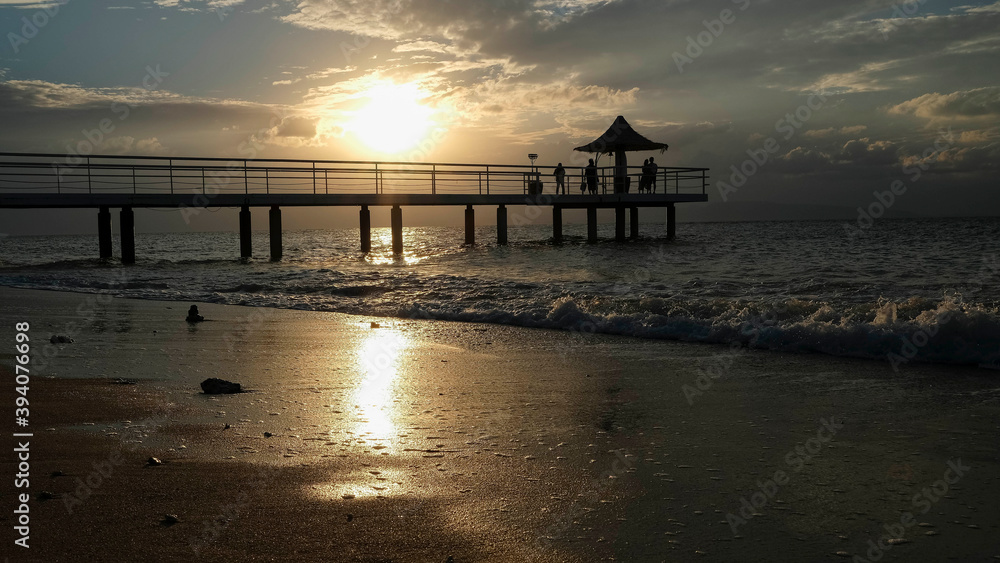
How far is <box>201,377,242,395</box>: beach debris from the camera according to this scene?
468 centimetres

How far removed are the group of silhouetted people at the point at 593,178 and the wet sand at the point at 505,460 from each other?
72.7 ft

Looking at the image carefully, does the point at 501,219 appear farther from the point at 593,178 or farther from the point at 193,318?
the point at 193,318

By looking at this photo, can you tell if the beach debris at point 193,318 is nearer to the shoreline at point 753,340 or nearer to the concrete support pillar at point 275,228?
the shoreline at point 753,340

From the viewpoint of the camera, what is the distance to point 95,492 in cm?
283

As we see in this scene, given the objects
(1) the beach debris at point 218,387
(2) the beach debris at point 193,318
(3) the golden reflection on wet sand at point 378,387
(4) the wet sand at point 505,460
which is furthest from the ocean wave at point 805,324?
(1) the beach debris at point 218,387

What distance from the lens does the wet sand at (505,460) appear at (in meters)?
2.49

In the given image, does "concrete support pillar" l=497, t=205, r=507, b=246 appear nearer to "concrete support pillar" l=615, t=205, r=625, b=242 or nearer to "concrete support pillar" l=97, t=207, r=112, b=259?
"concrete support pillar" l=615, t=205, r=625, b=242

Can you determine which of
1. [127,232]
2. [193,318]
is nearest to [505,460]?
[193,318]

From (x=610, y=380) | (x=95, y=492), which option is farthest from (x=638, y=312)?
(x=95, y=492)

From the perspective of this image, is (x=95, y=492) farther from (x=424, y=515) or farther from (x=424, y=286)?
(x=424, y=286)

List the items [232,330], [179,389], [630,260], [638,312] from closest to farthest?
[179,389]
[232,330]
[638,312]
[630,260]

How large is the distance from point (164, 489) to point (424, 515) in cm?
104

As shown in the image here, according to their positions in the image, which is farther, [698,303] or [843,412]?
[698,303]

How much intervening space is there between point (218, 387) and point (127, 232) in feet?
65.4
